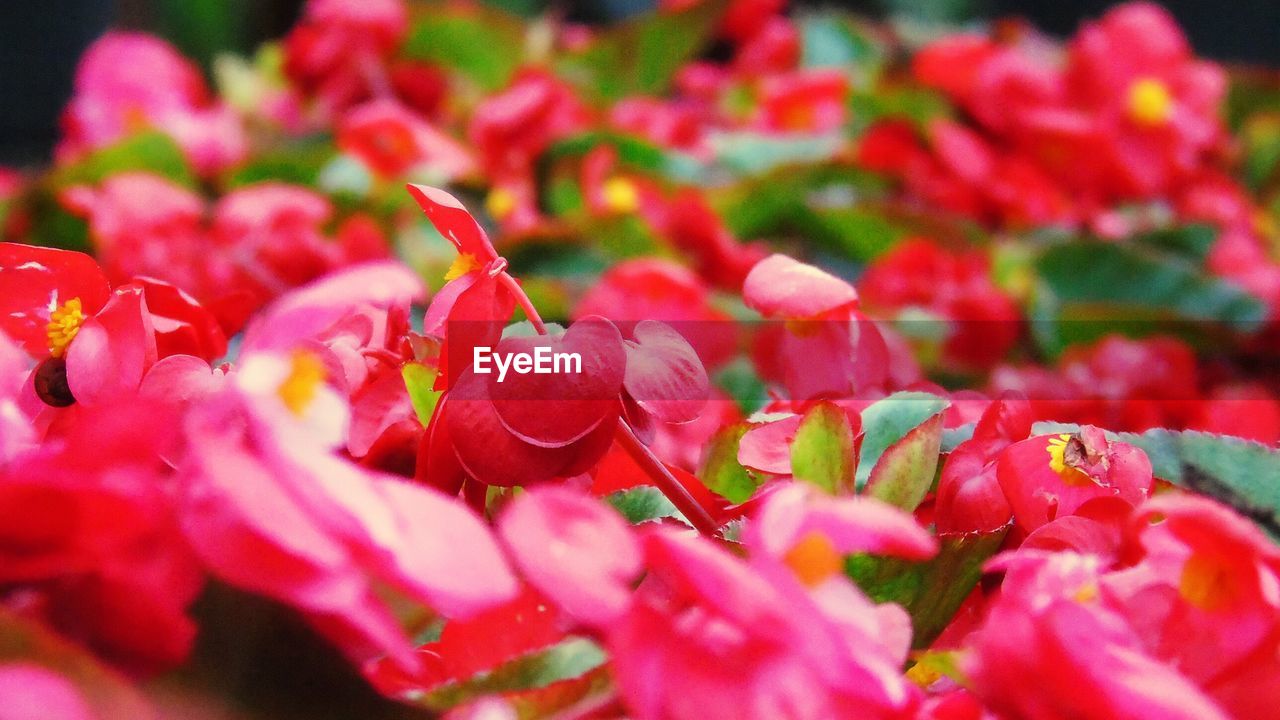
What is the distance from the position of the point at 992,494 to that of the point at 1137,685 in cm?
8

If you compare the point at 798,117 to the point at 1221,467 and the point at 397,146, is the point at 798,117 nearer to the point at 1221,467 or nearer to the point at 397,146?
the point at 397,146

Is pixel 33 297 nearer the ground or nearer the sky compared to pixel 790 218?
nearer the sky

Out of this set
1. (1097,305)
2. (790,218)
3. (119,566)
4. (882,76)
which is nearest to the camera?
(119,566)

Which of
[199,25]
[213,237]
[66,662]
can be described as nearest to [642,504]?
[66,662]

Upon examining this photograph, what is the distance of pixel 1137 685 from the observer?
0.54 feet

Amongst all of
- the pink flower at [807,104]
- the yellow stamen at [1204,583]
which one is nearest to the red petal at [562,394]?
the yellow stamen at [1204,583]

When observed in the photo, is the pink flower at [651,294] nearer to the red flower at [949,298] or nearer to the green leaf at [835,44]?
the red flower at [949,298]

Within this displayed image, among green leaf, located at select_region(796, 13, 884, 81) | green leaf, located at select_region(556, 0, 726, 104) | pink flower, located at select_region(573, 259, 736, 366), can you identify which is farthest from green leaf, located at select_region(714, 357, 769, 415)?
green leaf, located at select_region(796, 13, 884, 81)

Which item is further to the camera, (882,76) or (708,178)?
(882,76)

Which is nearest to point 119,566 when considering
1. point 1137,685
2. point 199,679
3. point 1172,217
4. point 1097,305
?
point 199,679

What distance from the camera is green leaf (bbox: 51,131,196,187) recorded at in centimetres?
81

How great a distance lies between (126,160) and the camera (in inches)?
32.5

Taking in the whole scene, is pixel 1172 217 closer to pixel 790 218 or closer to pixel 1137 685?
pixel 790 218

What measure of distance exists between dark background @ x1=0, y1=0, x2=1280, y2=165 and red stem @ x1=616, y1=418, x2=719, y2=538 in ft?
3.98
